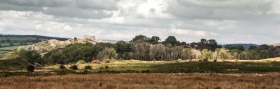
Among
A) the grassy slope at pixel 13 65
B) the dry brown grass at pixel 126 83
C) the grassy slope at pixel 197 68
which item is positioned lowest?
the grassy slope at pixel 13 65

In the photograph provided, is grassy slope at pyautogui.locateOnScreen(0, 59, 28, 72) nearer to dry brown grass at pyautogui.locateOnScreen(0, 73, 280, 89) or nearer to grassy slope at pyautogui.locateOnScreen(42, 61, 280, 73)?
grassy slope at pyautogui.locateOnScreen(42, 61, 280, 73)

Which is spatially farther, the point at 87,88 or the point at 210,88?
the point at 210,88

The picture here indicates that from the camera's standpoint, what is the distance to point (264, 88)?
98.1 feet

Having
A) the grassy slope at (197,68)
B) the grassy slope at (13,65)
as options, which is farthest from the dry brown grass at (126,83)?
the grassy slope at (13,65)

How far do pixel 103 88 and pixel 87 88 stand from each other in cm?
152

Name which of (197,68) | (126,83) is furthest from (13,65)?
(126,83)

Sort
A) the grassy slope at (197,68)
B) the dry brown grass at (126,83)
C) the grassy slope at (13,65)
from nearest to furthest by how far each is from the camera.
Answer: the dry brown grass at (126,83) < the grassy slope at (197,68) < the grassy slope at (13,65)

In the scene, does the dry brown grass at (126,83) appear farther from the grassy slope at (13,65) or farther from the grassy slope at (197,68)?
the grassy slope at (13,65)

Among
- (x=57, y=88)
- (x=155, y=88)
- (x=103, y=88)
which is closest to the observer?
(x=57, y=88)

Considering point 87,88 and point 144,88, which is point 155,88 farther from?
point 87,88

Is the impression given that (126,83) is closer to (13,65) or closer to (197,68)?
(197,68)

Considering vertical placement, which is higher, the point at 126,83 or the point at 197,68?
the point at 126,83

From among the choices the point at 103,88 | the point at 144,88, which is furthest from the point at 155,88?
the point at 103,88

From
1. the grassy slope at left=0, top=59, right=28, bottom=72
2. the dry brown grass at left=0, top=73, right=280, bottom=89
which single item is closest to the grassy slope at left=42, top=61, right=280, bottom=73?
the grassy slope at left=0, top=59, right=28, bottom=72
